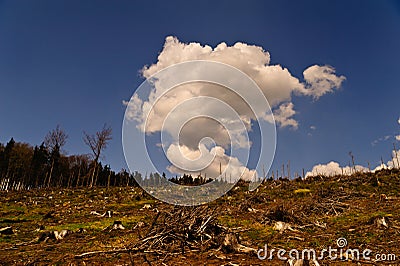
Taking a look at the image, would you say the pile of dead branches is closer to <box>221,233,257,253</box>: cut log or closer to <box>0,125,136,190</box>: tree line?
<box>221,233,257,253</box>: cut log

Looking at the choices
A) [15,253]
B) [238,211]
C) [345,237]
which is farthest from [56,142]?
[345,237]

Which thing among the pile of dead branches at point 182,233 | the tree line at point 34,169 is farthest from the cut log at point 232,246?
the tree line at point 34,169

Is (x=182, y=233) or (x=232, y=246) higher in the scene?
(x=182, y=233)

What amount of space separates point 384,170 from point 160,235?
155 ft

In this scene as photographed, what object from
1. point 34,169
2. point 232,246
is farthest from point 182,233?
point 34,169

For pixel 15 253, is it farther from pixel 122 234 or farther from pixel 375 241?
pixel 375 241

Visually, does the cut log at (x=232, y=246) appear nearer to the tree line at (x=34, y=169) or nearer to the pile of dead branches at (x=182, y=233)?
the pile of dead branches at (x=182, y=233)

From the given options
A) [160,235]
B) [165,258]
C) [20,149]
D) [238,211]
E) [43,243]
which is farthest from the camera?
[20,149]

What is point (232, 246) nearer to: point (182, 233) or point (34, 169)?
point (182, 233)

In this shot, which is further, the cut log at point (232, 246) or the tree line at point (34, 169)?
the tree line at point (34, 169)

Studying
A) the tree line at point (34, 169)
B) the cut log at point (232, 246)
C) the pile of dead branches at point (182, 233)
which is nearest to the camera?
the cut log at point (232, 246)

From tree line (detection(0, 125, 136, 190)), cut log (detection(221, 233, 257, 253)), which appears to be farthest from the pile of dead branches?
tree line (detection(0, 125, 136, 190))

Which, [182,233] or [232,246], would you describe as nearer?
[232,246]

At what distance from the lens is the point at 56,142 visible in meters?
68.1
